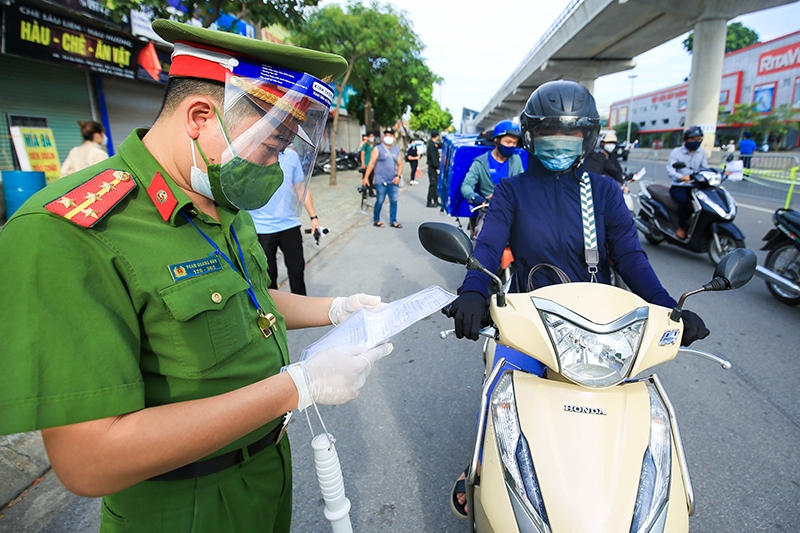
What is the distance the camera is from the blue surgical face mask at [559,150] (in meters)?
2.13

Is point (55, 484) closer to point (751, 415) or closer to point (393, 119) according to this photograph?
point (751, 415)

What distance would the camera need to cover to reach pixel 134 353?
0.87 metres

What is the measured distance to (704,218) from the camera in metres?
6.11

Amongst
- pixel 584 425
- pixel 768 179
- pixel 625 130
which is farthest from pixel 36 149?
pixel 625 130

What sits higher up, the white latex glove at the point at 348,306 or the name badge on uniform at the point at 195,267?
the name badge on uniform at the point at 195,267

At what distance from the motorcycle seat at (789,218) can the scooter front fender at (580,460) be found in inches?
176

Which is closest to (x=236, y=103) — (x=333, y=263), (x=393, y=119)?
(x=333, y=263)

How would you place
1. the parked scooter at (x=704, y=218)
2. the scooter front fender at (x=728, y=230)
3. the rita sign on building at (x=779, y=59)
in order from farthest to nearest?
the rita sign on building at (x=779, y=59), the parked scooter at (x=704, y=218), the scooter front fender at (x=728, y=230)

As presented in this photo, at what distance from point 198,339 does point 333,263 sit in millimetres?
5734

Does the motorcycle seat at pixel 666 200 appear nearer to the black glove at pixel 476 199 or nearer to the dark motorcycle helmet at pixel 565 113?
the black glove at pixel 476 199

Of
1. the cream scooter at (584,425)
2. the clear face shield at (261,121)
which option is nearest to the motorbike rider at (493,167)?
the cream scooter at (584,425)

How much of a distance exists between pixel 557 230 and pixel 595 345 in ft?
2.99

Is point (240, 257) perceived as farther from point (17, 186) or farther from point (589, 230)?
point (17, 186)

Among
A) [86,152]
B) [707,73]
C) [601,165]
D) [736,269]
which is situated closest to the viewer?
[736,269]
